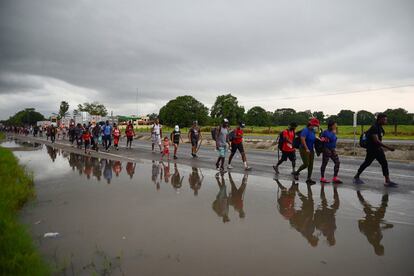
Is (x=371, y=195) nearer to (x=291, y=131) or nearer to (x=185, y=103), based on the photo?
(x=291, y=131)

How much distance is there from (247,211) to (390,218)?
2.34 metres

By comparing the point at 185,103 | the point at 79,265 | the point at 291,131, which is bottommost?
the point at 79,265

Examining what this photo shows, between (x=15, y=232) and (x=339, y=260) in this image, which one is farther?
(x=15, y=232)

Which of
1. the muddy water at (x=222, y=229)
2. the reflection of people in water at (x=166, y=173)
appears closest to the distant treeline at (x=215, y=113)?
the reflection of people in water at (x=166, y=173)

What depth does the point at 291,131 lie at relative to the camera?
9492mm

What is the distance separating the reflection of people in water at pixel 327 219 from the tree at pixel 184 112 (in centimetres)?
8610

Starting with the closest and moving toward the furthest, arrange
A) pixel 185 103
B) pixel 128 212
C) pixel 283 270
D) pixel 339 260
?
pixel 283 270 → pixel 339 260 → pixel 128 212 → pixel 185 103

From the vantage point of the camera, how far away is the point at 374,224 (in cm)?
460

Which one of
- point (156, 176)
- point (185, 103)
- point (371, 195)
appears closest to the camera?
point (371, 195)

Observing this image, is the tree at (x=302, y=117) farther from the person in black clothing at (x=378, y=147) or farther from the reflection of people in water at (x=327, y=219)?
the reflection of people in water at (x=327, y=219)

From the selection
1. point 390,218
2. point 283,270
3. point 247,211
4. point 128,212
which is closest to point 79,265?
point 128,212

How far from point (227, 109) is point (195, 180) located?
89373mm

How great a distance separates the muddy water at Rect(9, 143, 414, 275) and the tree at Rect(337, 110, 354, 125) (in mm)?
88191

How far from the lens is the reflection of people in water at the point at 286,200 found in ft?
17.2
